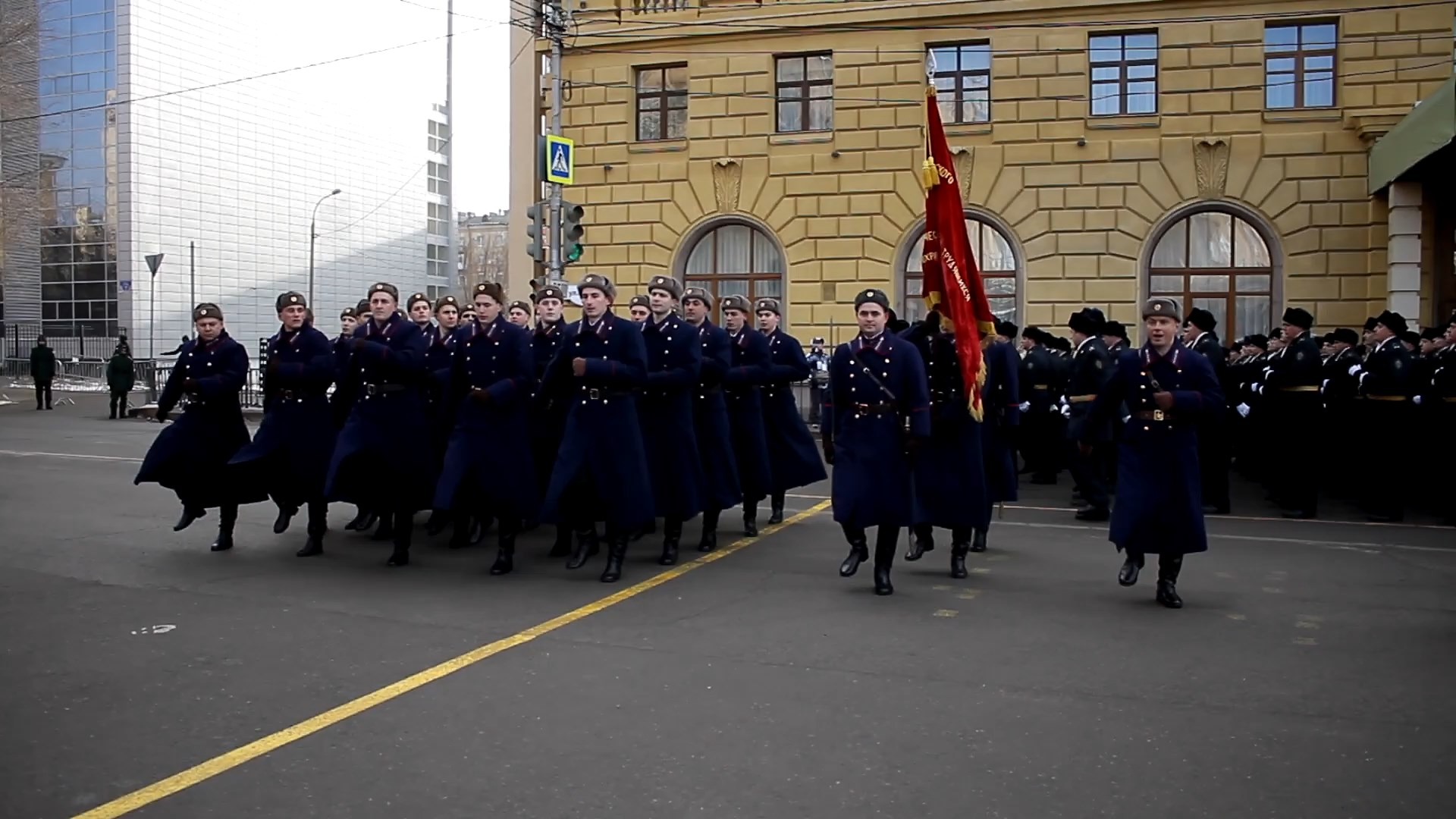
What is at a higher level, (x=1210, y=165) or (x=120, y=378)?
(x=1210, y=165)

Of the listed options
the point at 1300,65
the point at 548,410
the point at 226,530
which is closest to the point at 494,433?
the point at 548,410

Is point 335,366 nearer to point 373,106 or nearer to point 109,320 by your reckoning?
point 109,320

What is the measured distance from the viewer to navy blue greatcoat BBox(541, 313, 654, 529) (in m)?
9.02

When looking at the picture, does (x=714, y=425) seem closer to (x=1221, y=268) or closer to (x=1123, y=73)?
(x=1221, y=268)

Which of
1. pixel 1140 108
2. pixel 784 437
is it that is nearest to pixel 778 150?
pixel 1140 108

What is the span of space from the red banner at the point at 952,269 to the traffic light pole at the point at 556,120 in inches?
405

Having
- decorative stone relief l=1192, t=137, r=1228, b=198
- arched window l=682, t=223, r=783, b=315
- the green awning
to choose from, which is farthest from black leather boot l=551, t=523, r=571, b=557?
decorative stone relief l=1192, t=137, r=1228, b=198

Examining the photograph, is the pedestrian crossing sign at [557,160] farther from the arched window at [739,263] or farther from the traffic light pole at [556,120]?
the arched window at [739,263]

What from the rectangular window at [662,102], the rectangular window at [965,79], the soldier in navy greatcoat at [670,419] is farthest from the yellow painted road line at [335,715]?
the rectangular window at [662,102]

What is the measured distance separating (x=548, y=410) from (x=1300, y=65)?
18.6 meters

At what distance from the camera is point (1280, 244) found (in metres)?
23.8

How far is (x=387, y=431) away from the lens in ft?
32.1

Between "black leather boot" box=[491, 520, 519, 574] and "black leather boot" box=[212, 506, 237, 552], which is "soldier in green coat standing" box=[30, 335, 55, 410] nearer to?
"black leather boot" box=[212, 506, 237, 552]

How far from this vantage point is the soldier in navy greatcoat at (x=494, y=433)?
933cm
